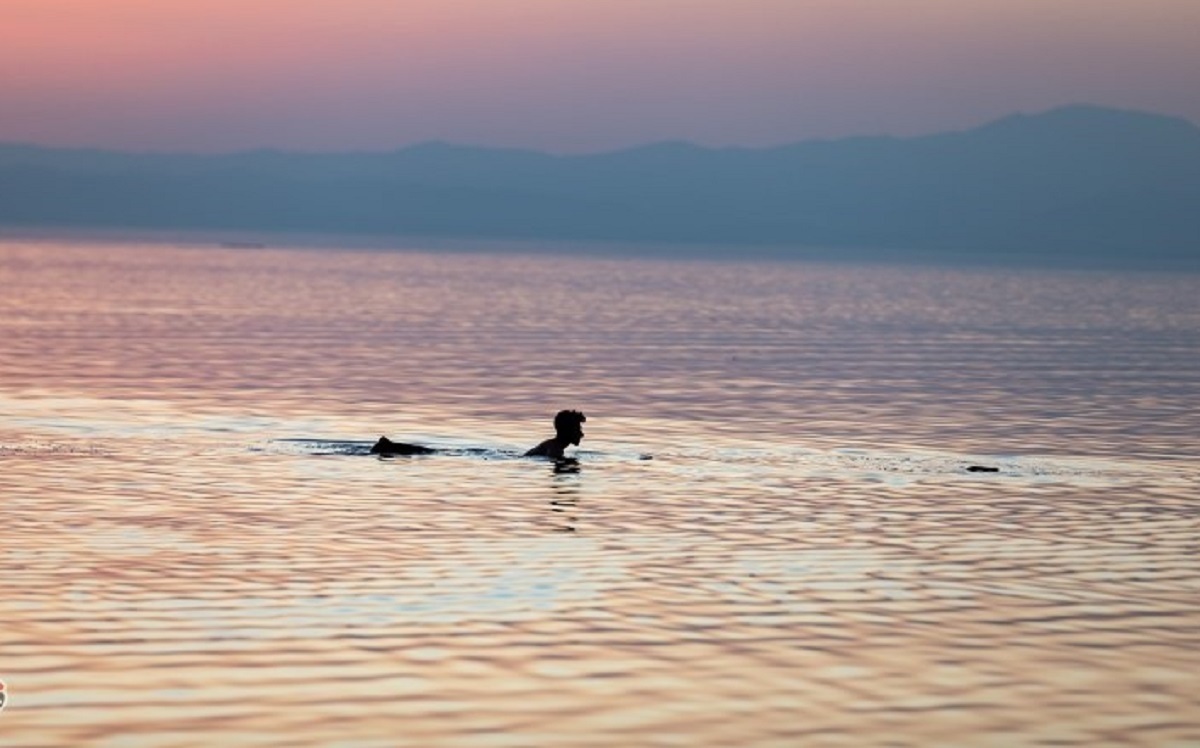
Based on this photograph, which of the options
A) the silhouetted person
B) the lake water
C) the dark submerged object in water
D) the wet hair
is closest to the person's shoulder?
the silhouetted person

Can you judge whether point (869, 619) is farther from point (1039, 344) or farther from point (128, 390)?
point (1039, 344)

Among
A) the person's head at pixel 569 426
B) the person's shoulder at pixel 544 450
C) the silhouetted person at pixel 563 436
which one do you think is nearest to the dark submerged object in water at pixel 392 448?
the person's shoulder at pixel 544 450

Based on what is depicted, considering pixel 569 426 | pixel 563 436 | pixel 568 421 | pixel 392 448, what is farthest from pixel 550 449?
pixel 392 448

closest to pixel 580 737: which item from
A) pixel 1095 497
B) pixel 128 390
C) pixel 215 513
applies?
pixel 215 513

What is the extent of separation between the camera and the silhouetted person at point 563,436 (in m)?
37.2

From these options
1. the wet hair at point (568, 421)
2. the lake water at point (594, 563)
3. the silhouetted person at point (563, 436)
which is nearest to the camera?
the lake water at point (594, 563)

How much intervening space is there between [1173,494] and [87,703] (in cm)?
2175

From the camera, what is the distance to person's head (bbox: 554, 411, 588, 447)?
37125mm

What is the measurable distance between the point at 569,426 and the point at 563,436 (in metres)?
0.30

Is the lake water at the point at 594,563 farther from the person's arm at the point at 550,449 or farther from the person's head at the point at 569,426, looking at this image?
the person's head at the point at 569,426

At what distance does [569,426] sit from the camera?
37469 mm

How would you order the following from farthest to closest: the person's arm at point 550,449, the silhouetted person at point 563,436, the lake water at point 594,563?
the person's arm at point 550,449 < the silhouetted person at point 563,436 < the lake water at point 594,563

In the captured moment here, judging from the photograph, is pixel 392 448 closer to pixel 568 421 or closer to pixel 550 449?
pixel 550 449

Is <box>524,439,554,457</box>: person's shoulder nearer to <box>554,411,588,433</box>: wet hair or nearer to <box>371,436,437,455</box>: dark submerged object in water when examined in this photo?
<box>554,411,588,433</box>: wet hair
